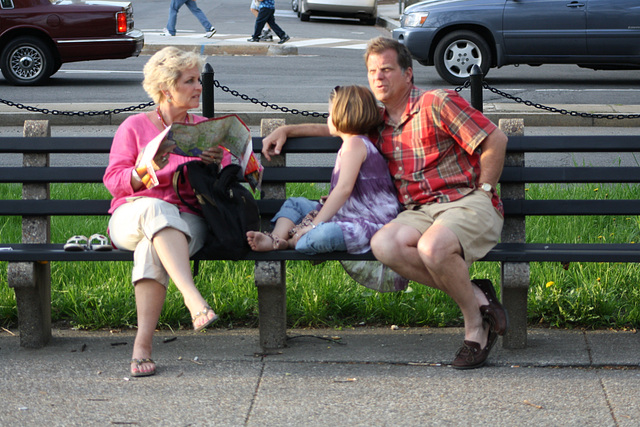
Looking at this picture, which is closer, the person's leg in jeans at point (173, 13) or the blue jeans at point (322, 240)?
the blue jeans at point (322, 240)

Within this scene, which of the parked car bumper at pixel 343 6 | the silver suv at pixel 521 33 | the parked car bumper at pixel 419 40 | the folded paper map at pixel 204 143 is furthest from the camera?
the parked car bumper at pixel 343 6

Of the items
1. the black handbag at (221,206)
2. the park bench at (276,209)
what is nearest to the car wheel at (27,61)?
the park bench at (276,209)

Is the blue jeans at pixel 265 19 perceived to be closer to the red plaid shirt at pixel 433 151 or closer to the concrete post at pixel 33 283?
the concrete post at pixel 33 283

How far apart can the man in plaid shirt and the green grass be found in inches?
22.3

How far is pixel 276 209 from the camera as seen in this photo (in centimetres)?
452

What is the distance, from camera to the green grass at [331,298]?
A: 4629 millimetres

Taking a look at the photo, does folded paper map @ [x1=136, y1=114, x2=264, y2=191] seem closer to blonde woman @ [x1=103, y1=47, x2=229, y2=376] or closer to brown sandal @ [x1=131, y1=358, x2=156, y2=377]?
blonde woman @ [x1=103, y1=47, x2=229, y2=376]

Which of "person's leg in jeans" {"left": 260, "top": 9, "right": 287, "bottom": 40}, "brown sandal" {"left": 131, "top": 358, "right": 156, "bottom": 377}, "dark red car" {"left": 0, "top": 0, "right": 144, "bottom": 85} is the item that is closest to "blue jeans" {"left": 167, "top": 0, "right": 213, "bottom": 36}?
"person's leg in jeans" {"left": 260, "top": 9, "right": 287, "bottom": 40}

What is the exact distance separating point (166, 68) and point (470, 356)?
1902mm

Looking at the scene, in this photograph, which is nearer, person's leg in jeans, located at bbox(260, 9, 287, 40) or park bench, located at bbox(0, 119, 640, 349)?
park bench, located at bbox(0, 119, 640, 349)

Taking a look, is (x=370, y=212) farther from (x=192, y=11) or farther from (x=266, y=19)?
(x=192, y=11)

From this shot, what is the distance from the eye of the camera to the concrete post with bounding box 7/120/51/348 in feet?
14.0

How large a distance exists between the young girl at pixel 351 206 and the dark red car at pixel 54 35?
1049 centimetres

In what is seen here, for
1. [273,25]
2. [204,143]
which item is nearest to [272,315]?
[204,143]
